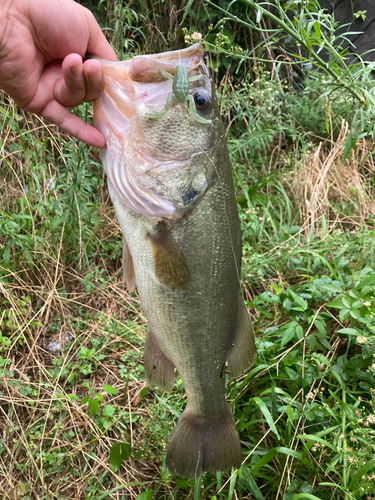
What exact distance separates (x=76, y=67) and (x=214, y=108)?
56 centimetres

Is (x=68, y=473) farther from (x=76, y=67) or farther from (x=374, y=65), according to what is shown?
(x=374, y=65)

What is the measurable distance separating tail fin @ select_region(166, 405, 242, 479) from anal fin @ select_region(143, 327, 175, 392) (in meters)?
0.24

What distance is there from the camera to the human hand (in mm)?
1687

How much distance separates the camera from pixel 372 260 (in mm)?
2801

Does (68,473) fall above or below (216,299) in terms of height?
below

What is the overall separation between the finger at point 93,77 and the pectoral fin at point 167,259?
598mm

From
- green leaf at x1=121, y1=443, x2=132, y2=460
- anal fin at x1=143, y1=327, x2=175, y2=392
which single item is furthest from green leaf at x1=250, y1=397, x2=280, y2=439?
green leaf at x1=121, y1=443, x2=132, y2=460

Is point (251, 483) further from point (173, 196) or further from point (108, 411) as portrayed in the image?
point (173, 196)

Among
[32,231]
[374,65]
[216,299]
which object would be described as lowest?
[32,231]

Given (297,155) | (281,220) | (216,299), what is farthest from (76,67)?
(297,155)

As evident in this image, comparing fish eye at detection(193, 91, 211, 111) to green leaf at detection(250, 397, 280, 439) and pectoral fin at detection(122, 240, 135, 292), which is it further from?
green leaf at detection(250, 397, 280, 439)

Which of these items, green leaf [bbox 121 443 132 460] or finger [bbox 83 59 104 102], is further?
green leaf [bbox 121 443 132 460]

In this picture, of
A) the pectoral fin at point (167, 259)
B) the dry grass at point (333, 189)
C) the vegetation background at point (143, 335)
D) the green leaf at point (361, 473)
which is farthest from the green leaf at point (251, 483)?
the dry grass at point (333, 189)

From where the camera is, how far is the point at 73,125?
5.97 ft
